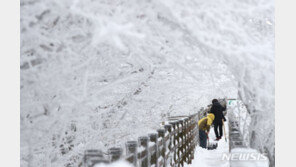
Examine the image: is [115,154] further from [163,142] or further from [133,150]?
[163,142]

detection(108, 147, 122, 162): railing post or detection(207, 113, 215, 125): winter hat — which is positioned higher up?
detection(108, 147, 122, 162): railing post

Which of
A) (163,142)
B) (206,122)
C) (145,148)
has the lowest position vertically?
(206,122)

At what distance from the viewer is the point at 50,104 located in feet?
18.1

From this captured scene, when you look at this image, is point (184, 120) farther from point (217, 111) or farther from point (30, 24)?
point (30, 24)

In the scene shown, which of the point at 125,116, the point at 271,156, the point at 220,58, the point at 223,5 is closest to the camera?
the point at 223,5

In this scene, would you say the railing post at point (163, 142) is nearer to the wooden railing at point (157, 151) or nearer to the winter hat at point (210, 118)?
the wooden railing at point (157, 151)

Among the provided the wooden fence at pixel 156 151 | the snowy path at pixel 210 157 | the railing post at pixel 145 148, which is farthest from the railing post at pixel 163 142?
the snowy path at pixel 210 157

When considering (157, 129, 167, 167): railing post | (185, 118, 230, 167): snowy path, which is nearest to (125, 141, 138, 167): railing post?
(157, 129, 167, 167): railing post

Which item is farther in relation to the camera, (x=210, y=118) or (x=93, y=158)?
(x=210, y=118)

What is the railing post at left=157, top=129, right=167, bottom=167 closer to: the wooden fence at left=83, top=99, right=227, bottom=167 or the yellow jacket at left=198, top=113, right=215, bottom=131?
the wooden fence at left=83, top=99, right=227, bottom=167

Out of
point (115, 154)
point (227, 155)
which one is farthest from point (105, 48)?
point (227, 155)

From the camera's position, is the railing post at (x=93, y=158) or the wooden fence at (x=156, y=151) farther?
the wooden fence at (x=156, y=151)

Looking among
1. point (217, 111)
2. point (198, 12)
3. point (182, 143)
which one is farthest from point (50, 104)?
point (217, 111)

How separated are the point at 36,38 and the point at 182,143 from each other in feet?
22.8
